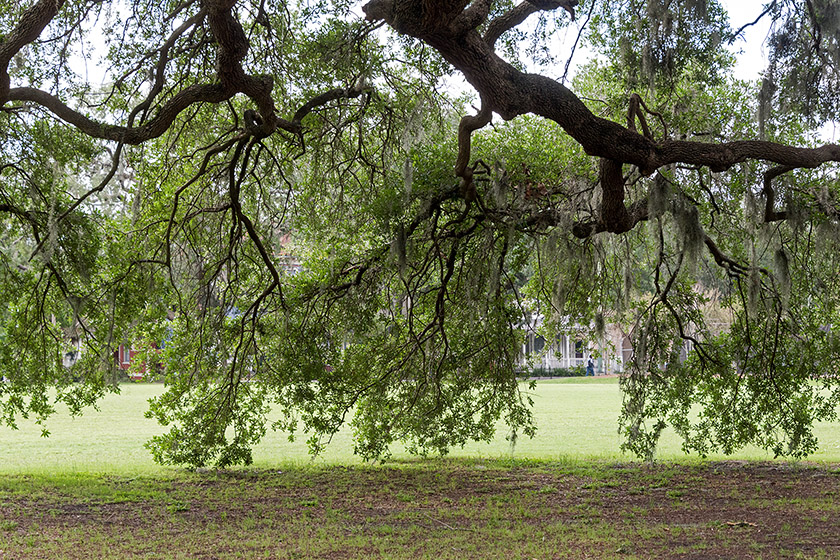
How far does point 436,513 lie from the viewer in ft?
22.7

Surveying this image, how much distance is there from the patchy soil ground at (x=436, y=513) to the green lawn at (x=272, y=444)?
123 centimetres

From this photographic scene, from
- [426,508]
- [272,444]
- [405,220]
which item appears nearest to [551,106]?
[405,220]

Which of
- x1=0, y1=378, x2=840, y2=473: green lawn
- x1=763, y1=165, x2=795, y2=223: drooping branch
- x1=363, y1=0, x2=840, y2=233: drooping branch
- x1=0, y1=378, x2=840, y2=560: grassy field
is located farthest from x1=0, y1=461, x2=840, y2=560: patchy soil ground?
x1=363, y1=0, x2=840, y2=233: drooping branch

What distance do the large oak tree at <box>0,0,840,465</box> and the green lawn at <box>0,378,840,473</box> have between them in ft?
5.13

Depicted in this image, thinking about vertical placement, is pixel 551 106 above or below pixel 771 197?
above

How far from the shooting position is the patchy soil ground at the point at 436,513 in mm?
5465

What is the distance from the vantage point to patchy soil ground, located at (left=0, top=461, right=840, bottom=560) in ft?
17.9

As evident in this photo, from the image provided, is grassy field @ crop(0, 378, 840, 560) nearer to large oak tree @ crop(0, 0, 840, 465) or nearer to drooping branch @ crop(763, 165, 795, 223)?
large oak tree @ crop(0, 0, 840, 465)

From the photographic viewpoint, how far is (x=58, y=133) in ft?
23.6

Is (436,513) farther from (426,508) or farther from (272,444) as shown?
(272,444)

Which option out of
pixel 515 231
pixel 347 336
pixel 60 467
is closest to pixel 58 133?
pixel 347 336

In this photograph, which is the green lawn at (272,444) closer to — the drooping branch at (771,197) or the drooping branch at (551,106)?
the drooping branch at (771,197)

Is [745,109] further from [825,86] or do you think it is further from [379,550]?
[379,550]

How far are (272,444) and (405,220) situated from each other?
788 centimetres
